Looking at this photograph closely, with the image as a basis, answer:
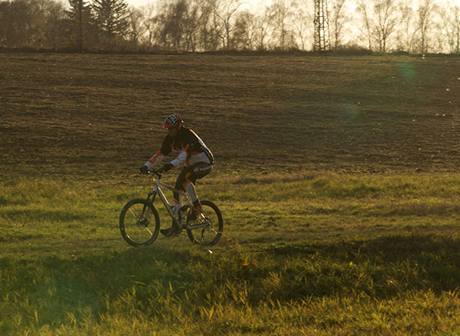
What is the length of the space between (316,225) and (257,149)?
15.4m

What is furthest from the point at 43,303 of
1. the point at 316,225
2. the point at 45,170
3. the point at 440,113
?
the point at 440,113

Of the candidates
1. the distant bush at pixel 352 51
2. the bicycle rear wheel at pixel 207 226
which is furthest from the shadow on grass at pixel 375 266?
the distant bush at pixel 352 51

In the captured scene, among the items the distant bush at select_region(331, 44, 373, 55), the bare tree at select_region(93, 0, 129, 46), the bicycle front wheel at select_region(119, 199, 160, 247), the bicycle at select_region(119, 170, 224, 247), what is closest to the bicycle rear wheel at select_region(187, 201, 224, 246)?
the bicycle at select_region(119, 170, 224, 247)

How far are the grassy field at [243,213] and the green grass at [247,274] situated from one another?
3 cm

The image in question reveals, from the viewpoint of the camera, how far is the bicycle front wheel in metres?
12.8

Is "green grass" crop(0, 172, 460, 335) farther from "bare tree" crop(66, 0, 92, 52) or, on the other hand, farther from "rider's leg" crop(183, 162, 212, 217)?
"bare tree" crop(66, 0, 92, 52)

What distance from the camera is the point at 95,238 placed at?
46.0 ft

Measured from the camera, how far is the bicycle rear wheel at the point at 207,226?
42.8 ft

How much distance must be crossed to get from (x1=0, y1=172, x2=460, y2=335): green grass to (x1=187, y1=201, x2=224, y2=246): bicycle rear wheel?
0.28m

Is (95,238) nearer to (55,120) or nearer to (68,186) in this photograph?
(68,186)

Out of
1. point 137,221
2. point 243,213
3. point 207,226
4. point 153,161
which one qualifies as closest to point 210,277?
point 207,226

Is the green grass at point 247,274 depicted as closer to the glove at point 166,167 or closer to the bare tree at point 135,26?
the glove at point 166,167

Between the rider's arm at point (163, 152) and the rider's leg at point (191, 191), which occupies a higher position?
the rider's arm at point (163, 152)

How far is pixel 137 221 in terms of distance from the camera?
12.8 metres
